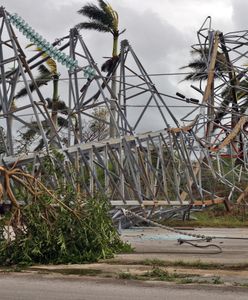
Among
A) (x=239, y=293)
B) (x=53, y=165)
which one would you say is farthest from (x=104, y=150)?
(x=239, y=293)

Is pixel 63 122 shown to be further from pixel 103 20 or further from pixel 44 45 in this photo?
pixel 44 45

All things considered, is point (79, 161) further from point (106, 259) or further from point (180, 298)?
point (180, 298)

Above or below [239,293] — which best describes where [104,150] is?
above

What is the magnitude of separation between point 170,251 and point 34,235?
5.05m

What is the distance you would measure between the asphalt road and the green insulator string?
12207 mm

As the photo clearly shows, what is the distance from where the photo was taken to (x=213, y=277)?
13.4m

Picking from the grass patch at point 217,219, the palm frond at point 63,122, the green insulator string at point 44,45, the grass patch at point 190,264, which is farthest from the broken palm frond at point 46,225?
the palm frond at point 63,122

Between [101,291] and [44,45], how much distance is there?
13.9 meters

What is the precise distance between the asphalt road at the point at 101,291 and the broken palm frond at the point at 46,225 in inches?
103

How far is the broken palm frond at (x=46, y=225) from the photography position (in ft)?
53.3

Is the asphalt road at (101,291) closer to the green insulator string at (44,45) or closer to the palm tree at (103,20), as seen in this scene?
the green insulator string at (44,45)

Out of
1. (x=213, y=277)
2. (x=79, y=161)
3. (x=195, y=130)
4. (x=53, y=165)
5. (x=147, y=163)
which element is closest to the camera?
(x=213, y=277)

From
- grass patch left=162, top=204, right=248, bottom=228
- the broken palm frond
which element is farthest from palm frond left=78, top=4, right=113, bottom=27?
the broken palm frond

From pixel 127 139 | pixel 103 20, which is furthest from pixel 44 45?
pixel 103 20
